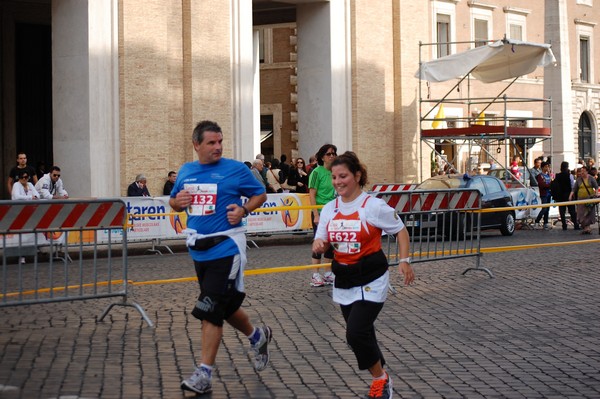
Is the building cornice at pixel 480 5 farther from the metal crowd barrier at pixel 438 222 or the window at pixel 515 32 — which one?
the metal crowd barrier at pixel 438 222

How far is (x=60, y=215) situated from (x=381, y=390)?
4785 mm

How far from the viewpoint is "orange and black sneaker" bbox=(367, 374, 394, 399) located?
302 inches

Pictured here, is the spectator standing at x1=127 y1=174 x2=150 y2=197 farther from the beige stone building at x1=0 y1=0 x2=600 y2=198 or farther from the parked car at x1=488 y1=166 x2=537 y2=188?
the parked car at x1=488 y1=166 x2=537 y2=188

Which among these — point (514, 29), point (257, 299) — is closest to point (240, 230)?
point (257, 299)

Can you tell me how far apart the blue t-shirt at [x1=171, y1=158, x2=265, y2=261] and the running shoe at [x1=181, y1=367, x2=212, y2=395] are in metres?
0.92

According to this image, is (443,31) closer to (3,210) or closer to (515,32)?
(515,32)

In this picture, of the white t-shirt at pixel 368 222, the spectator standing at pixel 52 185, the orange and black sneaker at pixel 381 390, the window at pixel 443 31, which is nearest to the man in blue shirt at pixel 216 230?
the white t-shirt at pixel 368 222

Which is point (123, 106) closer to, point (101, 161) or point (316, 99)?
point (101, 161)

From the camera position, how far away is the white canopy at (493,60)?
32.8 m

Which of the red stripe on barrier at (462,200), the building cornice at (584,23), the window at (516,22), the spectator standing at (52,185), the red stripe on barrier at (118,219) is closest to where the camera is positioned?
the red stripe on barrier at (118,219)

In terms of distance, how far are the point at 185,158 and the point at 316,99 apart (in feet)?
18.3

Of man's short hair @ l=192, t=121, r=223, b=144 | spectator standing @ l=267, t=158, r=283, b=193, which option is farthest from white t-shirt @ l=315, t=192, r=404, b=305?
spectator standing @ l=267, t=158, r=283, b=193

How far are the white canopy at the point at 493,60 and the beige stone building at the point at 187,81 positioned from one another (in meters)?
1.91

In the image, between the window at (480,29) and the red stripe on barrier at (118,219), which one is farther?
the window at (480,29)
